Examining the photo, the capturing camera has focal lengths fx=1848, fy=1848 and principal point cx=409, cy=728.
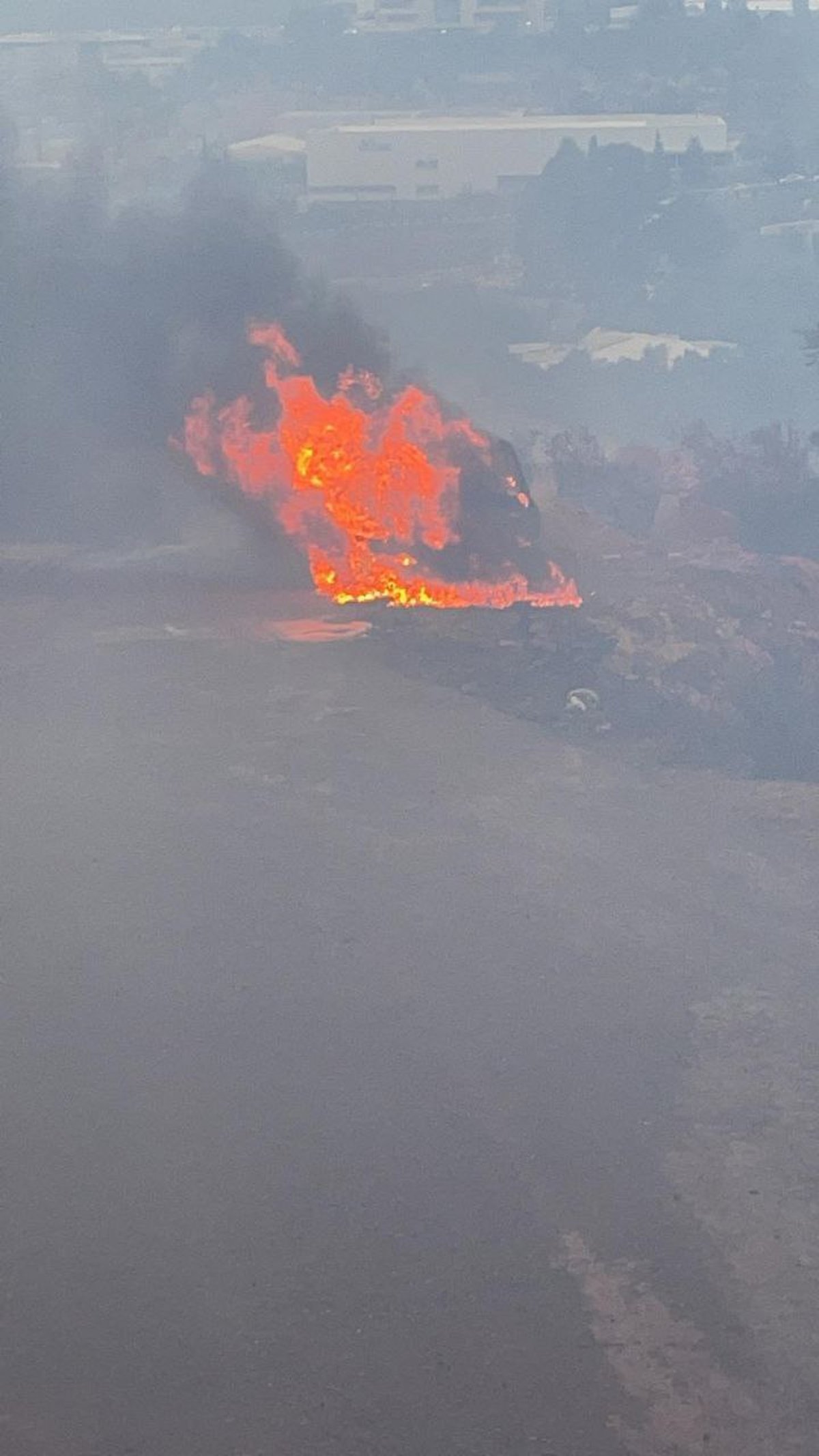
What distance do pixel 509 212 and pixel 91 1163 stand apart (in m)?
70.9

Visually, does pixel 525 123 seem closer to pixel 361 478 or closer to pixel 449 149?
pixel 449 149

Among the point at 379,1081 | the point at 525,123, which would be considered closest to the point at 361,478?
the point at 379,1081

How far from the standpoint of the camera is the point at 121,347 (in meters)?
38.3

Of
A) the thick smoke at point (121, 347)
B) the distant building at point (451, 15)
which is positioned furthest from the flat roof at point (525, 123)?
the thick smoke at point (121, 347)

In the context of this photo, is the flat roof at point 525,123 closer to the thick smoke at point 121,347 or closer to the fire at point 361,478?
the thick smoke at point 121,347

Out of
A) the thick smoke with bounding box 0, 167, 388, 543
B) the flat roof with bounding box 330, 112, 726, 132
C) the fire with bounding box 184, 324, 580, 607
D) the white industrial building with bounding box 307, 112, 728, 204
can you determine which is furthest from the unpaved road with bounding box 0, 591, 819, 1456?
the flat roof with bounding box 330, 112, 726, 132

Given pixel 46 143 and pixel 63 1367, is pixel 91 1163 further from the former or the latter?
pixel 46 143

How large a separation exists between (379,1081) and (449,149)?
230ft

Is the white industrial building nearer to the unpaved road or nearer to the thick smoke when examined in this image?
the thick smoke

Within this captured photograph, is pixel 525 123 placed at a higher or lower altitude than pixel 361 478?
higher

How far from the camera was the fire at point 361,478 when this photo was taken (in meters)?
30.9

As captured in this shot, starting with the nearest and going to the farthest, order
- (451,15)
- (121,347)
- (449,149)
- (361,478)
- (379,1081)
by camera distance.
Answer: (379,1081)
(361,478)
(121,347)
(449,149)
(451,15)

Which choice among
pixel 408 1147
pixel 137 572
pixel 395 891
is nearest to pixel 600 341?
pixel 137 572

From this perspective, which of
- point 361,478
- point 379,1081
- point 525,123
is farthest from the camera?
point 525,123
